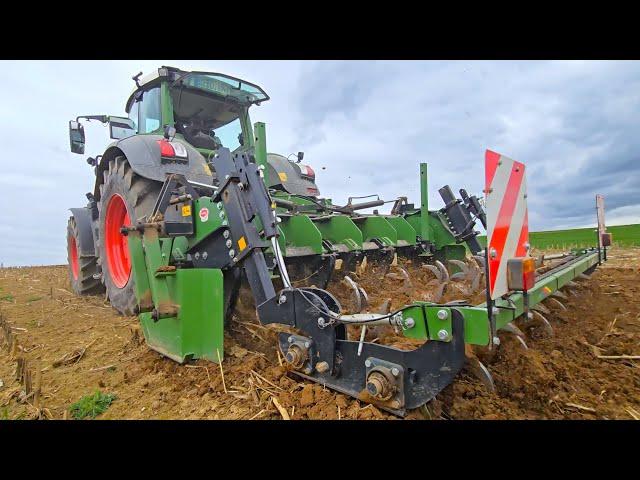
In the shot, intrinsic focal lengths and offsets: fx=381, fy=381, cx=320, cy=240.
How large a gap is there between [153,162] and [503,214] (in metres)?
3.23

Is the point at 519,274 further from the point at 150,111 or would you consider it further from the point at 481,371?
the point at 150,111

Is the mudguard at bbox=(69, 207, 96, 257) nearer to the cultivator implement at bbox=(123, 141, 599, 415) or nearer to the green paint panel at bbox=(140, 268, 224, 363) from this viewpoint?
the cultivator implement at bbox=(123, 141, 599, 415)

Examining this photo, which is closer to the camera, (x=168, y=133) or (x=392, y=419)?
(x=392, y=419)

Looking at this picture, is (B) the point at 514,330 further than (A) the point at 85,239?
No

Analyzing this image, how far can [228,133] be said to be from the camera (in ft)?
18.5

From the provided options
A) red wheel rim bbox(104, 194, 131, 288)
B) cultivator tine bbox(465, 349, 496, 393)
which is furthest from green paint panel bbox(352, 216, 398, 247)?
red wheel rim bbox(104, 194, 131, 288)

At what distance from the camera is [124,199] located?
3.95 m

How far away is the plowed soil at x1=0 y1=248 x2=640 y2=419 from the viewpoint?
198cm

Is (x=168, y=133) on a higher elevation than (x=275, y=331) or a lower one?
higher

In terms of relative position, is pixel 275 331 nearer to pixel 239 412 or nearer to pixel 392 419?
pixel 239 412

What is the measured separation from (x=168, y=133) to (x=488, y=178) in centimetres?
349

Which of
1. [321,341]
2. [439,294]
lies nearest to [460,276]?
[439,294]

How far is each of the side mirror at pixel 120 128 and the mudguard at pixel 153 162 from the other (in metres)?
1.96
